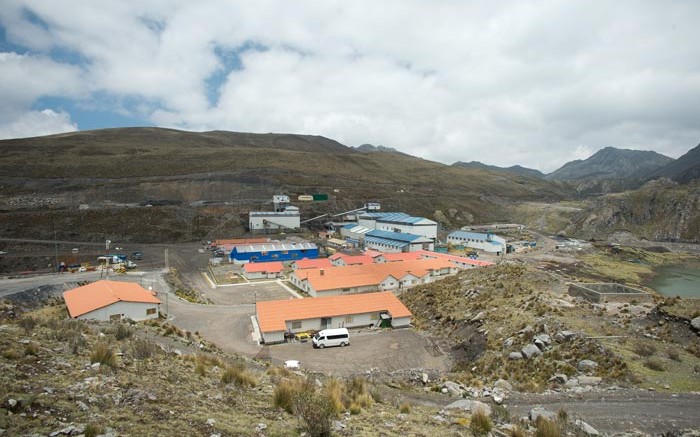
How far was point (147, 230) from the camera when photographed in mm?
61625

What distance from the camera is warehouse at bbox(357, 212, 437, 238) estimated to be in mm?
62553

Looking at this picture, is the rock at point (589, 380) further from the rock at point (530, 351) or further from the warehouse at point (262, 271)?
the warehouse at point (262, 271)

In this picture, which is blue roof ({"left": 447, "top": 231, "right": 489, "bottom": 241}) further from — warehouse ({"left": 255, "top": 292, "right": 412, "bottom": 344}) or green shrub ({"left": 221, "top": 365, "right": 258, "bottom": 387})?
green shrub ({"left": 221, "top": 365, "right": 258, "bottom": 387})

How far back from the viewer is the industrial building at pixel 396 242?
54.8m

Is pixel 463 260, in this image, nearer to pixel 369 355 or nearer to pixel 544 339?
pixel 369 355

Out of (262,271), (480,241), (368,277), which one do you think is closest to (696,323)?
(368,277)

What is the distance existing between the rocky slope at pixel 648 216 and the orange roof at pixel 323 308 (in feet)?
242

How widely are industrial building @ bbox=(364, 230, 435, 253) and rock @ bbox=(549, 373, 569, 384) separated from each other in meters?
41.9

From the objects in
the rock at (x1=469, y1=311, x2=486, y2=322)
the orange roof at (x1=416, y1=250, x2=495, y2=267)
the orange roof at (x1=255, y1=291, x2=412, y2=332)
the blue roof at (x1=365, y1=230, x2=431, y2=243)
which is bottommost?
the orange roof at (x1=255, y1=291, x2=412, y2=332)

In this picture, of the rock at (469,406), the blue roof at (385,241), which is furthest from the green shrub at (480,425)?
the blue roof at (385,241)

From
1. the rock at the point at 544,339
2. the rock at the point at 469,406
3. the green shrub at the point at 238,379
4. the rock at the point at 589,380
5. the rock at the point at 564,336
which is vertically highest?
the green shrub at the point at 238,379

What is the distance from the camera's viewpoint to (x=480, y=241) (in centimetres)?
6022

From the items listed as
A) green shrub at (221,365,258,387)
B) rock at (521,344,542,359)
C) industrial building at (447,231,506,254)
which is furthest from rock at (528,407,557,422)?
industrial building at (447,231,506,254)

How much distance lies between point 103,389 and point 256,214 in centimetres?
6400
